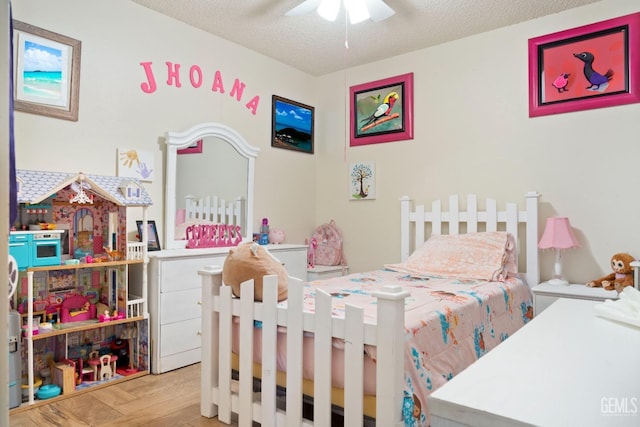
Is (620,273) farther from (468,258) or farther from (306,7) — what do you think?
(306,7)

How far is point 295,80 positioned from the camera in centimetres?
425

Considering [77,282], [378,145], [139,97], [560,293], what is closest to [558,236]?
[560,293]

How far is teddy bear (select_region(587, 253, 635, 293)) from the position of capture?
8.51ft

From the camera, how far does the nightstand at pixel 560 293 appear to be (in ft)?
8.42

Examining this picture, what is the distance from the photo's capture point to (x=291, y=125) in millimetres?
4172

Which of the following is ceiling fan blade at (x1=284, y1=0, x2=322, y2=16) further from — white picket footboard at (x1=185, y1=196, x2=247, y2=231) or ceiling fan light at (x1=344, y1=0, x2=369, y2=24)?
white picket footboard at (x1=185, y1=196, x2=247, y2=231)

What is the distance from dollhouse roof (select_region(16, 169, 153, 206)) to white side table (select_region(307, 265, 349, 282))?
5.34ft

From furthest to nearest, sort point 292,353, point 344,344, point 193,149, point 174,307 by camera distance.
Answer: point 193,149 → point 174,307 → point 292,353 → point 344,344

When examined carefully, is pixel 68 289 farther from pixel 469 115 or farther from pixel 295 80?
pixel 469 115

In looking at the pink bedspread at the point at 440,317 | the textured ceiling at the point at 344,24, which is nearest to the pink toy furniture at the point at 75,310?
the pink bedspread at the point at 440,317

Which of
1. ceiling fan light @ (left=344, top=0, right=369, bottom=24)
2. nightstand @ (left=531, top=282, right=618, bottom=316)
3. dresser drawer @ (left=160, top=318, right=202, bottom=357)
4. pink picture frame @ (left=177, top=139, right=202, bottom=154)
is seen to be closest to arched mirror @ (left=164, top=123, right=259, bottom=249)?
pink picture frame @ (left=177, top=139, right=202, bottom=154)

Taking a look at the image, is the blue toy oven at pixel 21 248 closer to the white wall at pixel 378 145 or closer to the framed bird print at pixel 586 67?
the white wall at pixel 378 145

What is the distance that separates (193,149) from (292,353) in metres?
1.98

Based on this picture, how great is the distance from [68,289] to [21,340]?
0.40 m
